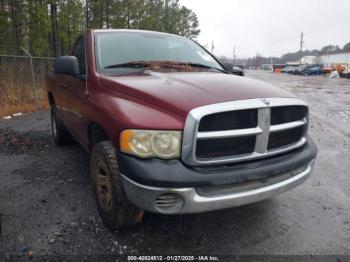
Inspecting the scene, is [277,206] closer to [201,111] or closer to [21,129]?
[201,111]

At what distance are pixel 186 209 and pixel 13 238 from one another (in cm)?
152

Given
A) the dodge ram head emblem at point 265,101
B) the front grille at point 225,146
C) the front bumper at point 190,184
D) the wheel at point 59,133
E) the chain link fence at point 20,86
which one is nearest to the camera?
the front bumper at point 190,184

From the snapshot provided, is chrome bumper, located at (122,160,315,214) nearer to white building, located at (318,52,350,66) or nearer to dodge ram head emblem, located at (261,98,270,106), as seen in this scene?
dodge ram head emblem, located at (261,98,270,106)

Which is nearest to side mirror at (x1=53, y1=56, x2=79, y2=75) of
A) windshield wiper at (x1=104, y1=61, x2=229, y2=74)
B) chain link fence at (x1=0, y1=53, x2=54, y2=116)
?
windshield wiper at (x1=104, y1=61, x2=229, y2=74)

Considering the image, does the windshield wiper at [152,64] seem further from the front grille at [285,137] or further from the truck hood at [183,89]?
the front grille at [285,137]

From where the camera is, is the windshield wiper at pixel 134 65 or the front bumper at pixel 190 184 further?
the windshield wiper at pixel 134 65

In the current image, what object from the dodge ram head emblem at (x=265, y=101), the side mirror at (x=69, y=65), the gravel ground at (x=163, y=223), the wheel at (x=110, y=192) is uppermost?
the side mirror at (x=69, y=65)

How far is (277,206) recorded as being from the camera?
3.20 m

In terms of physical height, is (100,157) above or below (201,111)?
below

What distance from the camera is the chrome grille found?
6.86ft

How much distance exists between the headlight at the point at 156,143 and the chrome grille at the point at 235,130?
67mm

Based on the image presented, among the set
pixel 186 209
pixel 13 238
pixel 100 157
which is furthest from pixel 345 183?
pixel 13 238

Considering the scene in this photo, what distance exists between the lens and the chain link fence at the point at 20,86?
8.91 m

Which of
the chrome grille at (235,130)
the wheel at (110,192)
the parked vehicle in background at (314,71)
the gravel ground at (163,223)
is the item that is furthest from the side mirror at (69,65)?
the parked vehicle in background at (314,71)
